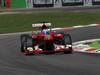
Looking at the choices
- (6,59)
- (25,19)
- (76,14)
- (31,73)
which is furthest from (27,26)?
(31,73)

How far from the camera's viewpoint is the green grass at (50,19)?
32375 millimetres

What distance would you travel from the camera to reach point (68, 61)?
43.7 ft

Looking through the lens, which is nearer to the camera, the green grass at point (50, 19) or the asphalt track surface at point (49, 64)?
the asphalt track surface at point (49, 64)

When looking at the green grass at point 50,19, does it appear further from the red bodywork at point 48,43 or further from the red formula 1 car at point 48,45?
the red bodywork at point 48,43

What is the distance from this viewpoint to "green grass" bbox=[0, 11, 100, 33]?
3238 cm

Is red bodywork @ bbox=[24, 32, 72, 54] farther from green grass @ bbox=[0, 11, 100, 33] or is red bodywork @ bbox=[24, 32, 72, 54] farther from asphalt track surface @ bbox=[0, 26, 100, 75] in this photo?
green grass @ bbox=[0, 11, 100, 33]

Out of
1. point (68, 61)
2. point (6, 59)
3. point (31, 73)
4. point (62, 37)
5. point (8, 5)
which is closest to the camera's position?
point (31, 73)

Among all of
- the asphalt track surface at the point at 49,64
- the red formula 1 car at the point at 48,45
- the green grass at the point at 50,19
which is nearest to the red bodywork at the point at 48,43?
the red formula 1 car at the point at 48,45

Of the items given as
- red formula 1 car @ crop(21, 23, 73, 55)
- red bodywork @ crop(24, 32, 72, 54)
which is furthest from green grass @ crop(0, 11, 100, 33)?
red bodywork @ crop(24, 32, 72, 54)

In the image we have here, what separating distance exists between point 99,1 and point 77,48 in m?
31.3

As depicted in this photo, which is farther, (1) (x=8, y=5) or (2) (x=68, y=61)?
(1) (x=8, y=5)

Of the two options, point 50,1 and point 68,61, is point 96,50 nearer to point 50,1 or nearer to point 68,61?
point 68,61

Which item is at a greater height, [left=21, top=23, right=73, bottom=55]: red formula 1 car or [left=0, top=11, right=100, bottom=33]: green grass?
[left=21, top=23, right=73, bottom=55]: red formula 1 car

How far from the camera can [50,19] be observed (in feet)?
113
